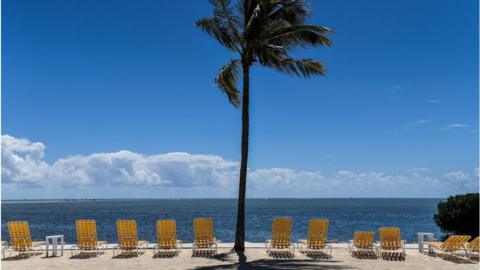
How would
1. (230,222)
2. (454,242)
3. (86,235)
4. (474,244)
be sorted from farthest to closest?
(230,222), (86,235), (474,244), (454,242)

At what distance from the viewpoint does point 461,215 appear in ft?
80.3

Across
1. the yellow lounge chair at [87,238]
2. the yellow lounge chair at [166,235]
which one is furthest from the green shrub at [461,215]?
the yellow lounge chair at [87,238]

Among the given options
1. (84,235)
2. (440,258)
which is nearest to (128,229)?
(84,235)

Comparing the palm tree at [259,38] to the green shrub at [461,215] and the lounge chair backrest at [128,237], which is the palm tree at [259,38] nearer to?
the lounge chair backrest at [128,237]

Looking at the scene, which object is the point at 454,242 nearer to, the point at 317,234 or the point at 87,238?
the point at 317,234

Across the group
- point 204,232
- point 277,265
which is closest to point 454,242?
point 277,265

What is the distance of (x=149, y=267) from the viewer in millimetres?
12789

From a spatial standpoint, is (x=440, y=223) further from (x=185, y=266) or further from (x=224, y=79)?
(x=185, y=266)

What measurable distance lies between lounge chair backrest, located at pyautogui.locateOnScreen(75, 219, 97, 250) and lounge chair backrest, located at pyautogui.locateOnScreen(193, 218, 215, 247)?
2.90 meters

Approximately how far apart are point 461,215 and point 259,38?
1481 centimetres

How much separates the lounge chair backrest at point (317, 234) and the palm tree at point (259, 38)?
2055 millimetres

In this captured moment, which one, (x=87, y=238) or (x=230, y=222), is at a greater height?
(x=87, y=238)

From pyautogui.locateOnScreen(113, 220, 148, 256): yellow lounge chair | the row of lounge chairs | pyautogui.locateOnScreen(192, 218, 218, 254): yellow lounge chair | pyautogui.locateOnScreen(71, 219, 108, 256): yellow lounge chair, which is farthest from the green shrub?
pyautogui.locateOnScreen(71, 219, 108, 256): yellow lounge chair

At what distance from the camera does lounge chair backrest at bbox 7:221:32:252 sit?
564 inches
